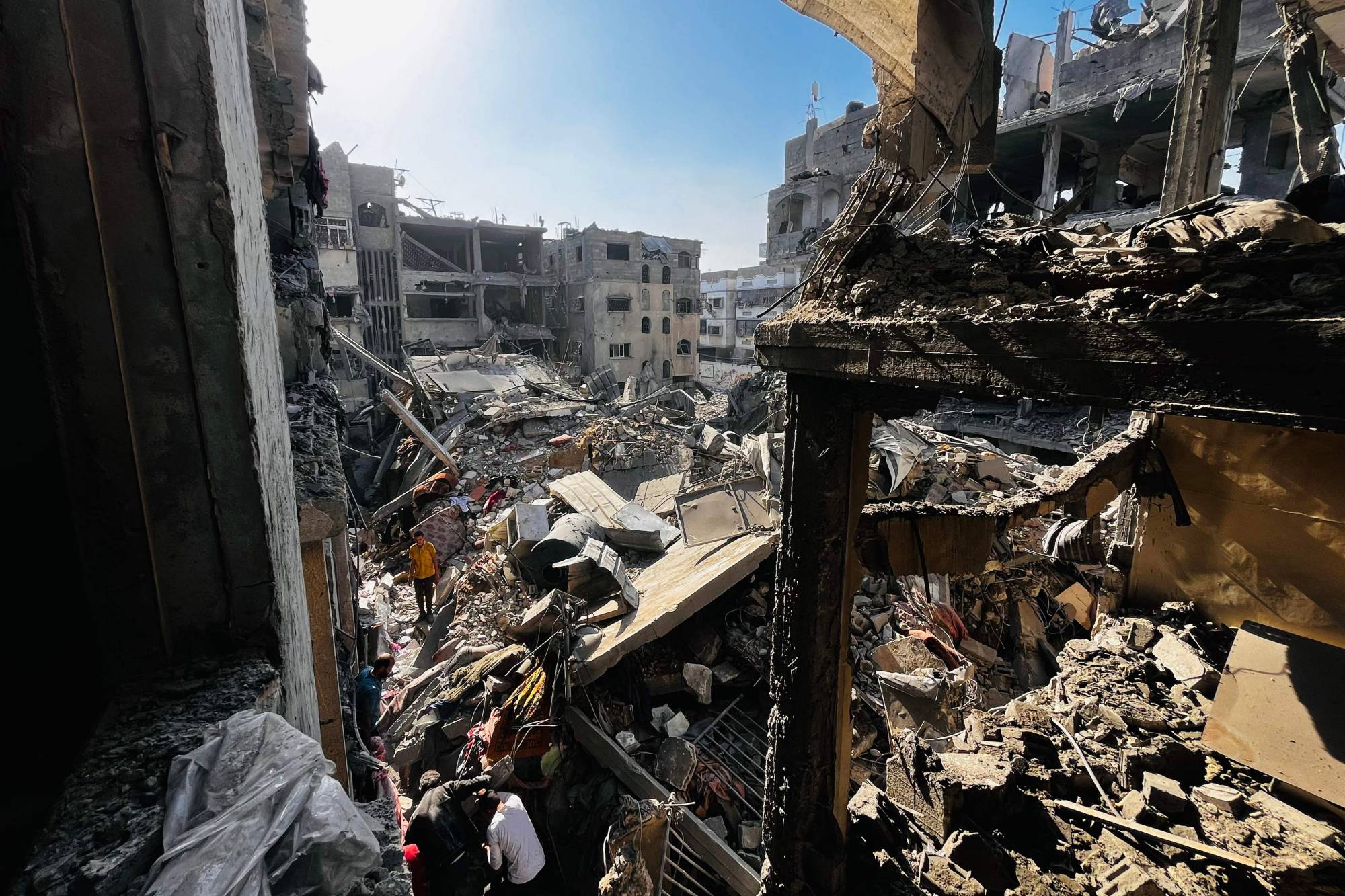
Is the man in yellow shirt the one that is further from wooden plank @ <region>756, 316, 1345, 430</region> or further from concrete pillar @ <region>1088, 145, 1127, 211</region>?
concrete pillar @ <region>1088, 145, 1127, 211</region>

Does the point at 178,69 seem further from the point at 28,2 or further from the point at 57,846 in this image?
the point at 57,846

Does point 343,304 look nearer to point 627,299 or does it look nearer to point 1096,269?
point 627,299

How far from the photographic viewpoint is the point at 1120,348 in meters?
1.60

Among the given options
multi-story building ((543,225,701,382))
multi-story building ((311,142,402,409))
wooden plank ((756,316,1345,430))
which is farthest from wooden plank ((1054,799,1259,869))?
multi-story building ((543,225,701,382))

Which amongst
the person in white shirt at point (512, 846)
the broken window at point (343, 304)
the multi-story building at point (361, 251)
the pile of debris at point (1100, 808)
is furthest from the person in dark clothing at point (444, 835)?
the broken window at point (343, 304)

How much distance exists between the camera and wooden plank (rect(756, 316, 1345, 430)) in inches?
51.1

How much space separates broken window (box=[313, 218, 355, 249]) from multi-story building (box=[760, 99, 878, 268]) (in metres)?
19.1

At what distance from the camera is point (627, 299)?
1235 inches

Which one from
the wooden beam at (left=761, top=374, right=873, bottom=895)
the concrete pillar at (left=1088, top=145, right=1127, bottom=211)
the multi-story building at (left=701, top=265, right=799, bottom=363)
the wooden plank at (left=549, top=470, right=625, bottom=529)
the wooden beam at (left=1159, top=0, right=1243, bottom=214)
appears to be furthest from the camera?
the multi-story building at (left=701, top=265, right=799, bottom=363)

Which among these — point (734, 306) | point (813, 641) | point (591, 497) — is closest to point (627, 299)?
point (734, 306)

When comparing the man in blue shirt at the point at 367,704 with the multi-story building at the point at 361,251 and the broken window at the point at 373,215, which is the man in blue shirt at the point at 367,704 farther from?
the broken window at the point at 373,215

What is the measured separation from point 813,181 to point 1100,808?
24069 mm

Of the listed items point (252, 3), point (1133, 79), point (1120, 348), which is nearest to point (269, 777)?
point (1120, 348)

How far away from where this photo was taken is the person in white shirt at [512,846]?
468 cm
